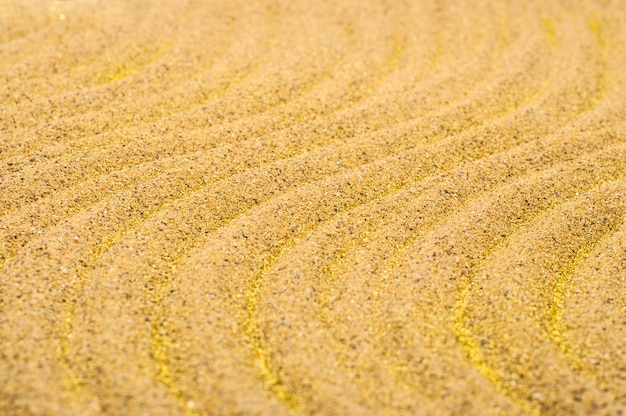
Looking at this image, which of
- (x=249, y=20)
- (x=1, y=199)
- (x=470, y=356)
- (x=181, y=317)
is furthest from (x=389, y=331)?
(x=249, y=20)

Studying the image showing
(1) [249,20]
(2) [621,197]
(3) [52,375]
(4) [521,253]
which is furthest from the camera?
(1) [249,20]

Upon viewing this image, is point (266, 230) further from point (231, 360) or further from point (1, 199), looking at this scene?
point (1, 199)

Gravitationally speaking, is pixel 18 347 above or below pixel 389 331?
above

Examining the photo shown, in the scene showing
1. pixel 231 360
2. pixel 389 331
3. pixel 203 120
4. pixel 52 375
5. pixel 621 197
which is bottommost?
pixel 621 197

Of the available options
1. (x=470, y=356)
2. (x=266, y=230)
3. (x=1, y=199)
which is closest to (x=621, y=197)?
(x=470, y=356)

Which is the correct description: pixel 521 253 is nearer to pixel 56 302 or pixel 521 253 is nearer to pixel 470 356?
pixel 470 356

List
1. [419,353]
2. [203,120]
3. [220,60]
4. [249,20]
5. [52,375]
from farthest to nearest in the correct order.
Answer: [249,20]
[220,60]
[203,120]
[419,353]
[52,375]

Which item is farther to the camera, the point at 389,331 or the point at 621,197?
the point at 621,197
